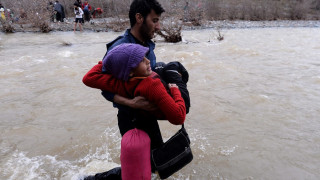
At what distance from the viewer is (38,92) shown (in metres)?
6.03

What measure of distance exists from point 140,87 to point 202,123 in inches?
113

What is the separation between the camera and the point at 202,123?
14.8ft

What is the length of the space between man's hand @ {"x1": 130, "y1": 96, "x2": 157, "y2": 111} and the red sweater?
0.09 ft

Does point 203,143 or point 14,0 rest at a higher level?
point 14,0

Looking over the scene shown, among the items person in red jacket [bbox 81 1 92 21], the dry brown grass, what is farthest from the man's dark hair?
person in red jacket [bbox 81 1 92 21]

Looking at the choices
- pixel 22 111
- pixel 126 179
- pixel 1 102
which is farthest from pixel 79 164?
pixel 1 102

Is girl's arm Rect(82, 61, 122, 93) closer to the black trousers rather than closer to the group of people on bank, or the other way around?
the group of people on bank

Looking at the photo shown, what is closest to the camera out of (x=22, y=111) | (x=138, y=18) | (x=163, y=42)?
(x=138, y=18)

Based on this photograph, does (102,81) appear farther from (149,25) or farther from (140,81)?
(149,25)

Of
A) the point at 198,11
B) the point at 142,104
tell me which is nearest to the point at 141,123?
the point at 142,104

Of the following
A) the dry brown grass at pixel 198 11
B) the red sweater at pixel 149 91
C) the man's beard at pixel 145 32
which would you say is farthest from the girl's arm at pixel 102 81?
the dry brown grass at pixel 198 11

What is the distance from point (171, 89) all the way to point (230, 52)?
29.4ft

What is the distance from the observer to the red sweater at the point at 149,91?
69.3 inches

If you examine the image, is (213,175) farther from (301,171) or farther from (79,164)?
(79,164)
